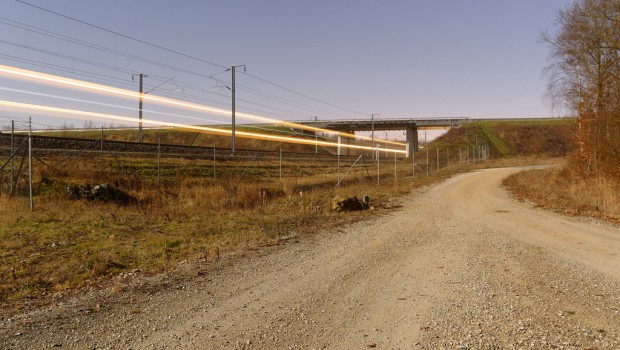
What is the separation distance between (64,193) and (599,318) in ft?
63.5

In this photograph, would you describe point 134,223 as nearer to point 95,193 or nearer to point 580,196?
point 95,193

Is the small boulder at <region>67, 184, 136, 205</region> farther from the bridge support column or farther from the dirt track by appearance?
the bridge support column

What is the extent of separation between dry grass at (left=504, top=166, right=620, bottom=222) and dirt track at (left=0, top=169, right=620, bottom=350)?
20.6ft

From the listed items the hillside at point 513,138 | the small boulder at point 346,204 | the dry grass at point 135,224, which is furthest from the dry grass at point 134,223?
the hillside at point 513,138

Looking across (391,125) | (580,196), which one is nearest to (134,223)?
(580,196)

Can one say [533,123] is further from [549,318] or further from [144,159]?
[549,318]

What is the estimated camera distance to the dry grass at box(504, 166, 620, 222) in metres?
15.1

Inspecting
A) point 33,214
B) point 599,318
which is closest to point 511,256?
point 599,318

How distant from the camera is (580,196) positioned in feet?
62.0

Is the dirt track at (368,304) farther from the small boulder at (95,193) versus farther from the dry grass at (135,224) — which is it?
the small boulder at (95,193)

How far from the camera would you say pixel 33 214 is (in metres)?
13.2

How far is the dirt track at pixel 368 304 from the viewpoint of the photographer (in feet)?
14.7

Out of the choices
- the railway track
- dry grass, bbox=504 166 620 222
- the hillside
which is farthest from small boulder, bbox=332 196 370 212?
the hillside

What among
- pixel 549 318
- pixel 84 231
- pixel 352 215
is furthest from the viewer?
pixel 352 215
